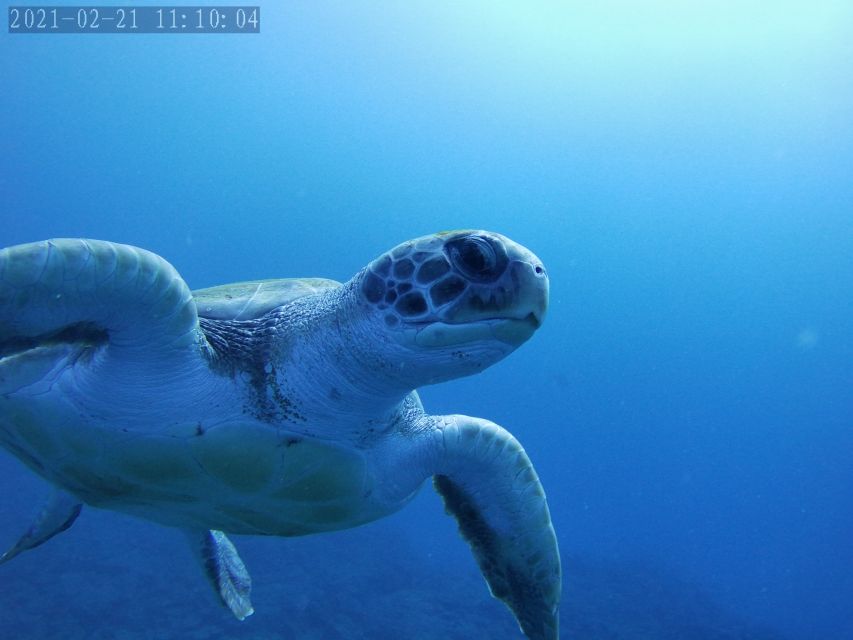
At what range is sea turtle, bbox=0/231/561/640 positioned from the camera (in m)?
1.65

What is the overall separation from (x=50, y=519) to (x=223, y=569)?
1.09m

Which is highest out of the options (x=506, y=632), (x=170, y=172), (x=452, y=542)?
(x=170, y=172)

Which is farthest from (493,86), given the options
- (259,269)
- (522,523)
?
(522,523)

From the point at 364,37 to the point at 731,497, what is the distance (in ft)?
187

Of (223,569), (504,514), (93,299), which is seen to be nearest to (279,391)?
(93,299)

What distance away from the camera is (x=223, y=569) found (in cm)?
386

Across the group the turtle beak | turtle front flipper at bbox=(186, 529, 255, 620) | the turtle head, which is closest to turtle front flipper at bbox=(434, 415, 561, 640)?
the turtle head

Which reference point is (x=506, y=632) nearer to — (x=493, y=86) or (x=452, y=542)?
(x=452, y=542)

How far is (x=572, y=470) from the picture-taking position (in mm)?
56938

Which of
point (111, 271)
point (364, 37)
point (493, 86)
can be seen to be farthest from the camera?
point (493, 86)

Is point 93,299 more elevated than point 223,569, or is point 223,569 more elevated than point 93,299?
point 93,299
